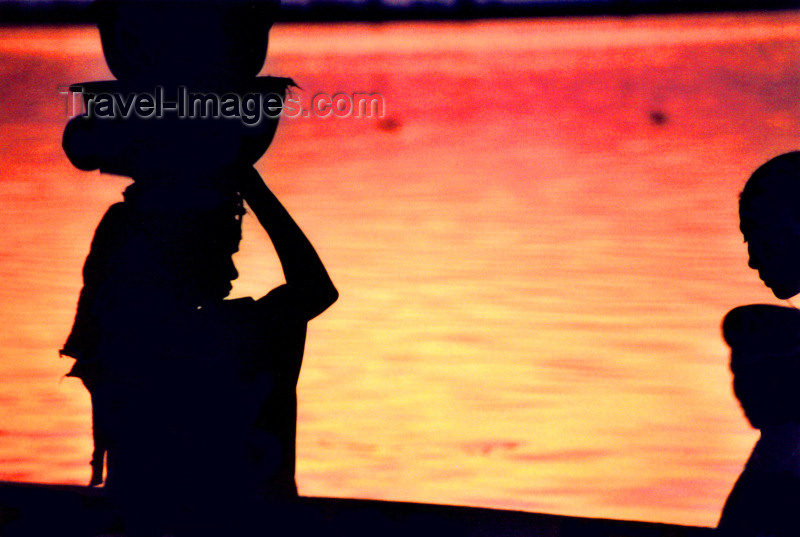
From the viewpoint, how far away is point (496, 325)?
13.6 feet

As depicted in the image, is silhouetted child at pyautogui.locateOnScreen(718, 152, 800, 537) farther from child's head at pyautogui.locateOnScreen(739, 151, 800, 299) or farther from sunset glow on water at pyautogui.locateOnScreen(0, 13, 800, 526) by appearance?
sunset glow on water at pyautogui.locateOnScreen(0, 13, 800, 526)

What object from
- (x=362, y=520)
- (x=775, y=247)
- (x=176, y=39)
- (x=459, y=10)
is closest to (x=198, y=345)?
(x=176, y=39)

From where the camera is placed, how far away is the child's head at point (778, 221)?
65.9 inches

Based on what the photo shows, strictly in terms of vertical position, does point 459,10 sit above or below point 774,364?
below

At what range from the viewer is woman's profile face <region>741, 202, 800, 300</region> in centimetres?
168

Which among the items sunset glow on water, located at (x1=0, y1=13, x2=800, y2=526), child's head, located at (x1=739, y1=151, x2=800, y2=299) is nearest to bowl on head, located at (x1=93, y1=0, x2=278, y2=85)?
child's head, located at (x1=739, y1=151, x2=800, y2=299)

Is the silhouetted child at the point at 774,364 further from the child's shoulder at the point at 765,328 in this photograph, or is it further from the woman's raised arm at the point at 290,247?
the woman's raised arm at the point at 290,247

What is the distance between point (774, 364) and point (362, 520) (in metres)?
1.02

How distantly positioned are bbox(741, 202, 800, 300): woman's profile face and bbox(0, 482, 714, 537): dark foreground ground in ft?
1.98

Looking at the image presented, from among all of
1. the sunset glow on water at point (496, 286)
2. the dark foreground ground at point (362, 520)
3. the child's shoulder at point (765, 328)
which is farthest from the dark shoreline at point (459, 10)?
the child's shoulder at point (765, 328)

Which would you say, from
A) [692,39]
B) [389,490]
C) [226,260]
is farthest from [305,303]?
[692,39]

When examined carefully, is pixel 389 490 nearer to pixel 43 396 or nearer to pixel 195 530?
pixel 195 530

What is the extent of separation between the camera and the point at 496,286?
15.5ft

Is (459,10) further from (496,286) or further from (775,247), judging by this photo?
(775,247)
